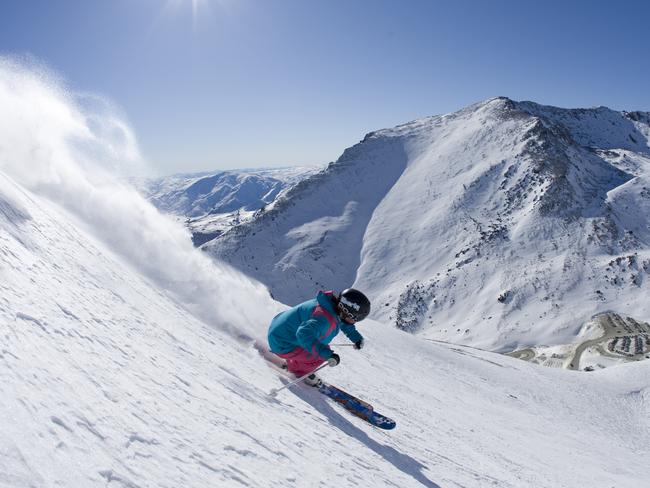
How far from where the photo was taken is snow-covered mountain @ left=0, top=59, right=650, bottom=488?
396 cm

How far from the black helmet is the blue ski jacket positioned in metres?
0.24

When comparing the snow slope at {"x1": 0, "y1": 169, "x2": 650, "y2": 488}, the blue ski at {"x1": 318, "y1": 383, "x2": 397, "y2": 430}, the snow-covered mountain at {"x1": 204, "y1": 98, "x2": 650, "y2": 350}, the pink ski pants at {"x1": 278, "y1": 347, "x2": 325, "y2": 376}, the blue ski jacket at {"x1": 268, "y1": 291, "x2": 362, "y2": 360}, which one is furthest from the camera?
the snow-covered mountain at {"x1": 204, "y1": 98, "x2": 650, "y2": 350}

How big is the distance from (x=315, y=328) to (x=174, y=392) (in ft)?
11.8

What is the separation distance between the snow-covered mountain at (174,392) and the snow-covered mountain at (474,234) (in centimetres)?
7889

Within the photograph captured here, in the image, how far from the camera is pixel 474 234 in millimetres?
133500

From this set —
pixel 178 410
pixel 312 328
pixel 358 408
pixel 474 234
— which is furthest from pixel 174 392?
pixel 474 234

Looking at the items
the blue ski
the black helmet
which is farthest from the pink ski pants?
the black helmet

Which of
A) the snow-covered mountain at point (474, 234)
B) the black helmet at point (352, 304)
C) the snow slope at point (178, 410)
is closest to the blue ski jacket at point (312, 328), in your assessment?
the black helmet at point (352, 304)

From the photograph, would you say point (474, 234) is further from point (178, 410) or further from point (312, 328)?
point (178, 410)

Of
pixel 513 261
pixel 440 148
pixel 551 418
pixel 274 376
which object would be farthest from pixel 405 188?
pixel 274 376

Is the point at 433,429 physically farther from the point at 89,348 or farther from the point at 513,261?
the point at 513,261

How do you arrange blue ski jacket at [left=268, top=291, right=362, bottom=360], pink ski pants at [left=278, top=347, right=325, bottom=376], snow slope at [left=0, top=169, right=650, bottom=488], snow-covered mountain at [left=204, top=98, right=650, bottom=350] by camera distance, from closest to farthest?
snow slope at [left=0, top=169, right=650, bottom=488] → blue ski jacket at [left=268, top=291, right=362, bottom=360] → pink ski pants at [left=278, top=347, right=325, bottom=376] → snow-covered mountain at [left=204, top=98, right=650, bottom=350]

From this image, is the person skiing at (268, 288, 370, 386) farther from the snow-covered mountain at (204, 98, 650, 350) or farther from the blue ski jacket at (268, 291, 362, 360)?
the snow-covered mountain at (204, 98, 650, 350)

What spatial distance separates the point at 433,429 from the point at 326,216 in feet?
500
